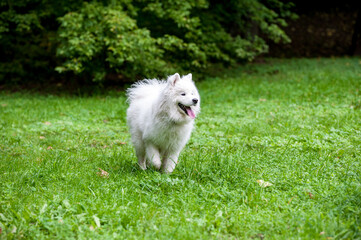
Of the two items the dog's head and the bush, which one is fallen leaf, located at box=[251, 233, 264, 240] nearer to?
the dog's head

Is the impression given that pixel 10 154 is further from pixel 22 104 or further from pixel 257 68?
pixel 257 68

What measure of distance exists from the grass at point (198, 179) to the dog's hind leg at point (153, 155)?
13cm

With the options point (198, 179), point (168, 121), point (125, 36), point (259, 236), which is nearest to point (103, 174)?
point (168, 121)

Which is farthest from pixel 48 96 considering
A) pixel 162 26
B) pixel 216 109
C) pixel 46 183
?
pixel 46 183

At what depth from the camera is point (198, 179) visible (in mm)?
4652

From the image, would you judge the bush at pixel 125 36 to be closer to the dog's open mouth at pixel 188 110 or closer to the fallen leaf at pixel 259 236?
the dog's open mouth at pixel 188 110

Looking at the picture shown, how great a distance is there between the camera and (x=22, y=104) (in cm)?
1102

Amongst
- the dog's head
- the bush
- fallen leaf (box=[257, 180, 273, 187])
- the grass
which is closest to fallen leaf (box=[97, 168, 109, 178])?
the grass

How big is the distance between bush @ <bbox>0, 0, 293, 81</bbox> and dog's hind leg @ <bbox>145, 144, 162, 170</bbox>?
630cm

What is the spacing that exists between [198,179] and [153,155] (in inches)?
32.2

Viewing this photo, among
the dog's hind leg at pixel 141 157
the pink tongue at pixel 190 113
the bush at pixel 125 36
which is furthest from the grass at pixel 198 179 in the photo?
the bush at pixel 125 36

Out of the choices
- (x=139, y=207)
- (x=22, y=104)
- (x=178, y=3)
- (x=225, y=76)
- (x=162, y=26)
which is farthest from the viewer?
Result: (x=225, y=76)

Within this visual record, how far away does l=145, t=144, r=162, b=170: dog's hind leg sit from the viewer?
16.8 feet

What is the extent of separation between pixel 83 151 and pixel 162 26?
29.1 ft
